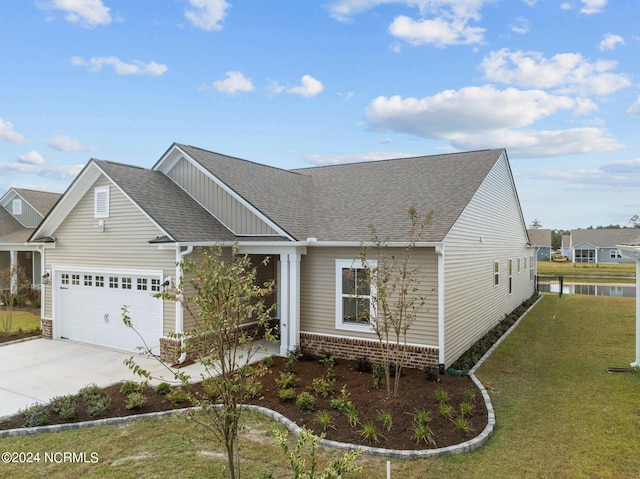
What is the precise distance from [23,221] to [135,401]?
24.1 meters

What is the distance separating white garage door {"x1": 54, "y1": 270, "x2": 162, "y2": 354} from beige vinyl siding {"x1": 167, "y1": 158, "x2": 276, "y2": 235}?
2.77 metres

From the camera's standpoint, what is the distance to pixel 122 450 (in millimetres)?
6242

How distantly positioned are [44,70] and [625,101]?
22533mm

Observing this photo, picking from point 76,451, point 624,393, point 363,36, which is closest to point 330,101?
point 363,36

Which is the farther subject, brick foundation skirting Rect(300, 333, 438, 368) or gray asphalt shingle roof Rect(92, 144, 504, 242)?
gray asphalt shingle roof Rect(92, 144, 504, 242)

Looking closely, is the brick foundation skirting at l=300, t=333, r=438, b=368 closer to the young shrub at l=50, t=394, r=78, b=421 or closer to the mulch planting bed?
the mulch planting bed

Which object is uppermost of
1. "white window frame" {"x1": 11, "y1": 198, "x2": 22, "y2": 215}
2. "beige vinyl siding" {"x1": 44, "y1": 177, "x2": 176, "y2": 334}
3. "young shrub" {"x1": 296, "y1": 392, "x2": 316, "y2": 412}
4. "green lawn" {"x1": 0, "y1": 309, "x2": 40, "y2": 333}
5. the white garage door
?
"white window frame" {"x1": 11, "y1": 198, "x2": 22, "y2": 215}

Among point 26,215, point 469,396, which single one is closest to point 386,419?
point 469,396

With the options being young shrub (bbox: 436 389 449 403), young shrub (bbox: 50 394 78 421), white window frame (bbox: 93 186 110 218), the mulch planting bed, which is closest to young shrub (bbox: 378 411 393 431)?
the mulch planting bed

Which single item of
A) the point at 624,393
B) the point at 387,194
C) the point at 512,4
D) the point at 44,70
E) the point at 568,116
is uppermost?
the point at 512,4

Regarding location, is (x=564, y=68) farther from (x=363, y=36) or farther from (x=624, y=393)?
(x=624, y=393)

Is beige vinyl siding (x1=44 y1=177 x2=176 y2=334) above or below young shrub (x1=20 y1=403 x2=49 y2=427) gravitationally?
above

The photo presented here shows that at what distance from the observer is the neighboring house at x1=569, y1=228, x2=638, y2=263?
6256 centimetres

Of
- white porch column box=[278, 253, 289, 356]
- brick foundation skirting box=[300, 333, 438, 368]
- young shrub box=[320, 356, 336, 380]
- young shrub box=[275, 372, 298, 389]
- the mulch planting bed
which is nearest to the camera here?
the mulch planting bed
